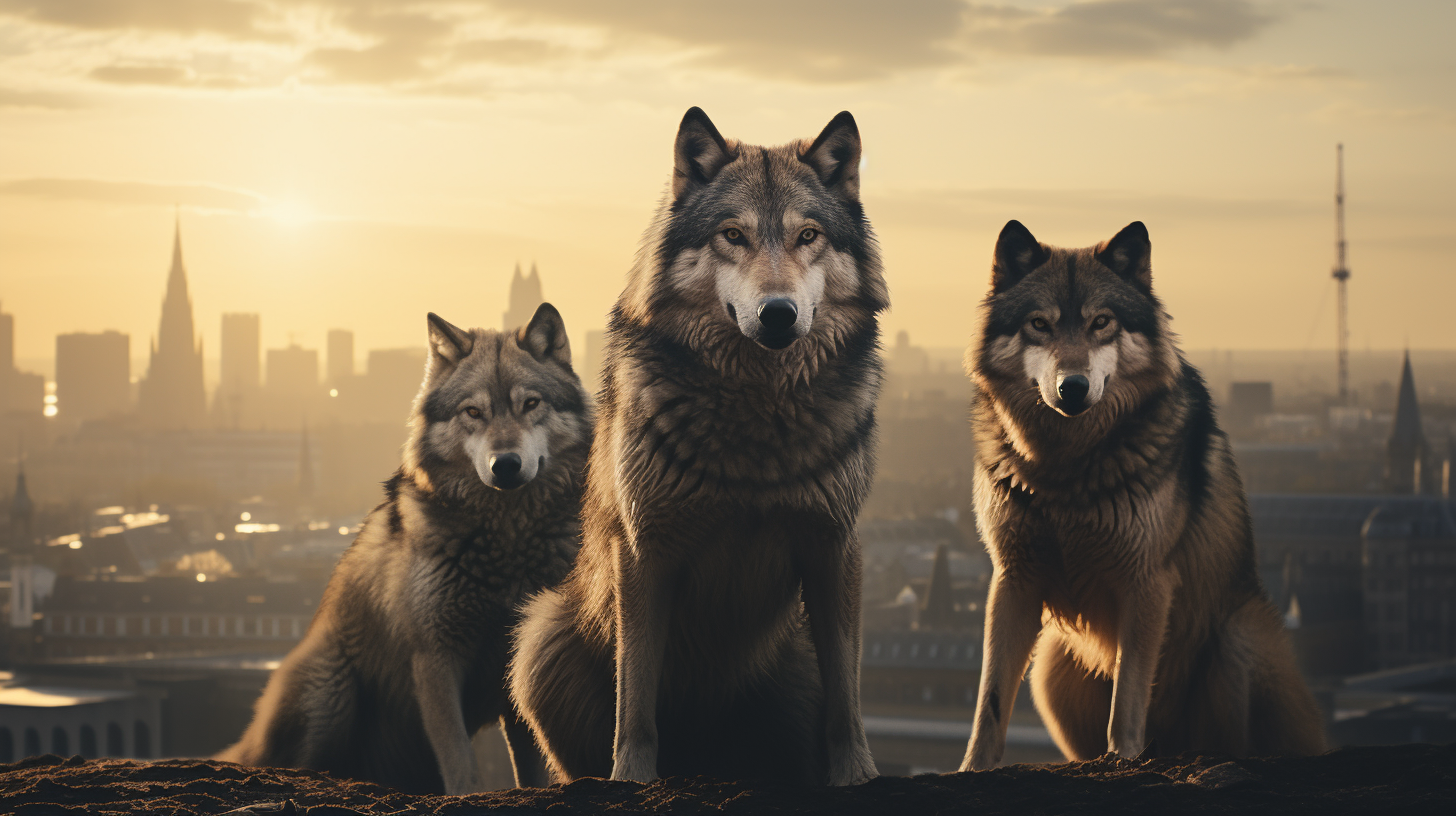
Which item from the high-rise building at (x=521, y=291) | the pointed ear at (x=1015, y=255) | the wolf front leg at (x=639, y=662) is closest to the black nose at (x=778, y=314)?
the wolf front leg at (x=639, y=662)

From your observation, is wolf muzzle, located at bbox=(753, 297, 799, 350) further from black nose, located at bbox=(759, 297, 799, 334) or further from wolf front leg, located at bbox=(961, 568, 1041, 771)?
wolf front leg, located at bbox=(961, 568, 1041, 771)

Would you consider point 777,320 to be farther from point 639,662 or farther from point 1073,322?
point 1073,322

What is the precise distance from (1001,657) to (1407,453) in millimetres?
145757

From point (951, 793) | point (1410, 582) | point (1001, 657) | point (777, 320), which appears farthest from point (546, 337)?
point (1410, 582)

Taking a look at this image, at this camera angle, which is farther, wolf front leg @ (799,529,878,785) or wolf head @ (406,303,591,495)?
wolf head @ (406,303,591,495)

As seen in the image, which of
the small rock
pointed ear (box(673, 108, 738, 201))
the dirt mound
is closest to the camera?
the dirt mound

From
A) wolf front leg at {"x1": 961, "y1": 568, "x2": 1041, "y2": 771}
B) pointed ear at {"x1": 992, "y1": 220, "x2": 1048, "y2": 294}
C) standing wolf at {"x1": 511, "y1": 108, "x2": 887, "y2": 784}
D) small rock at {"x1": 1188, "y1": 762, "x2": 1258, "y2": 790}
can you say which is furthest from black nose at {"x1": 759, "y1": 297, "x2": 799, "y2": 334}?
small rock at {"x1": 1188, "y1": 762, "x2": 1258, "y2": 790}

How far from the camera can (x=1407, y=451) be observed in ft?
445

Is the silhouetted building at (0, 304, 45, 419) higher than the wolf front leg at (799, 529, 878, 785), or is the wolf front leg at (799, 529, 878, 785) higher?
the silhouetted building at (0, 304, 45, 419)

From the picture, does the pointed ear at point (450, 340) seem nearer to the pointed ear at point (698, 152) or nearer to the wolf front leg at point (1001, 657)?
the pointed ear at point (698, 152)

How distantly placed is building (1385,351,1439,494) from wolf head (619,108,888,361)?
144 meters

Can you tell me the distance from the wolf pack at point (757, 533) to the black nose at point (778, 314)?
15 mm

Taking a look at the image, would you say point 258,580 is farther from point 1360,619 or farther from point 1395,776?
point 1395,776

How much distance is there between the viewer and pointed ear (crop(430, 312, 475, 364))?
805 centimetres
